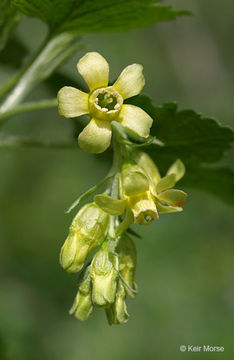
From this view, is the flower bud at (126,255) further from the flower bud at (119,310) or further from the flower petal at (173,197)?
the flower petal at (173,197)

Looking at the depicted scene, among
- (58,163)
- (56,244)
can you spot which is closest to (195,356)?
(56,244)

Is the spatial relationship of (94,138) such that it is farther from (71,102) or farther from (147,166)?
(147,166)

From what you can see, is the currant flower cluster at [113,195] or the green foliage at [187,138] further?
the green foliage at [187,138]

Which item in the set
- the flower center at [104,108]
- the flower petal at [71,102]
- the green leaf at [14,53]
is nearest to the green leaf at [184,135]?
the flower center at [104,108]

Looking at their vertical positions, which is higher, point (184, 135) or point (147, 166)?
point (184, 135)

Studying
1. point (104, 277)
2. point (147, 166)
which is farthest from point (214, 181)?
point (104, 277)
